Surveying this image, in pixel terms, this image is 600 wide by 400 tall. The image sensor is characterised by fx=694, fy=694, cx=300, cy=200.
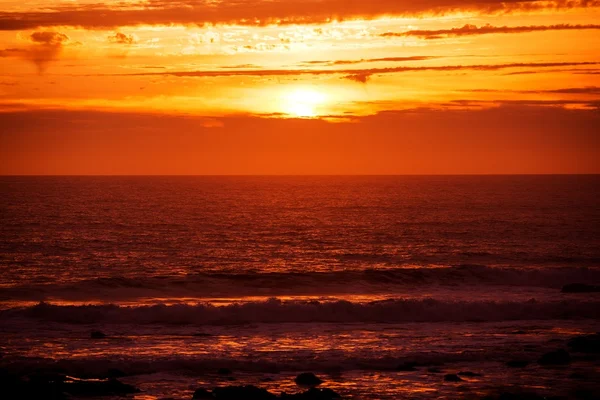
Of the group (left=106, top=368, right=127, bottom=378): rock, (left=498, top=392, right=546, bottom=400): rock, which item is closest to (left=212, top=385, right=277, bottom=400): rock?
(left=106, top=368, right=127, bottom=378): rock

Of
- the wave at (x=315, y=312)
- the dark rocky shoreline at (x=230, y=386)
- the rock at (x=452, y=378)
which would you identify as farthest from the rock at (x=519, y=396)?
the wave at (x=315, y=312)

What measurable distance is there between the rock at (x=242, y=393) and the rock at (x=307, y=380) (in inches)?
62.8

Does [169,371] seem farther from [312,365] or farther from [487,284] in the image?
[487,284]

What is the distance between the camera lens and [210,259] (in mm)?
46562

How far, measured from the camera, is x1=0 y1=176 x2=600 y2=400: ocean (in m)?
20.9

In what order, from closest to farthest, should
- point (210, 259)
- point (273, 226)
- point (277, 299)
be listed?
point (277, 299) → point (210, 259) → point (273, 226)

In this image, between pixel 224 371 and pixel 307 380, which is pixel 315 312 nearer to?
pixel 224 371

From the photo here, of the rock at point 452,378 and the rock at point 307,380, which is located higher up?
the rock at point 452,378

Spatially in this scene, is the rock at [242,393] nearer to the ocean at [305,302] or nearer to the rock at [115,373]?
the ocean at [305,302]

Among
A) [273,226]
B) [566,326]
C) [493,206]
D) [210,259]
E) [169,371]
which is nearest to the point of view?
[169,371]

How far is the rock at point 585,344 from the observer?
22.7m

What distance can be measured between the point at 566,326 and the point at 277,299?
41.9ft

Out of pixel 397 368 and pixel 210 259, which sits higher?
pixel 210 259

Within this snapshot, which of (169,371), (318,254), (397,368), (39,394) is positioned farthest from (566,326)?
(318,254)
